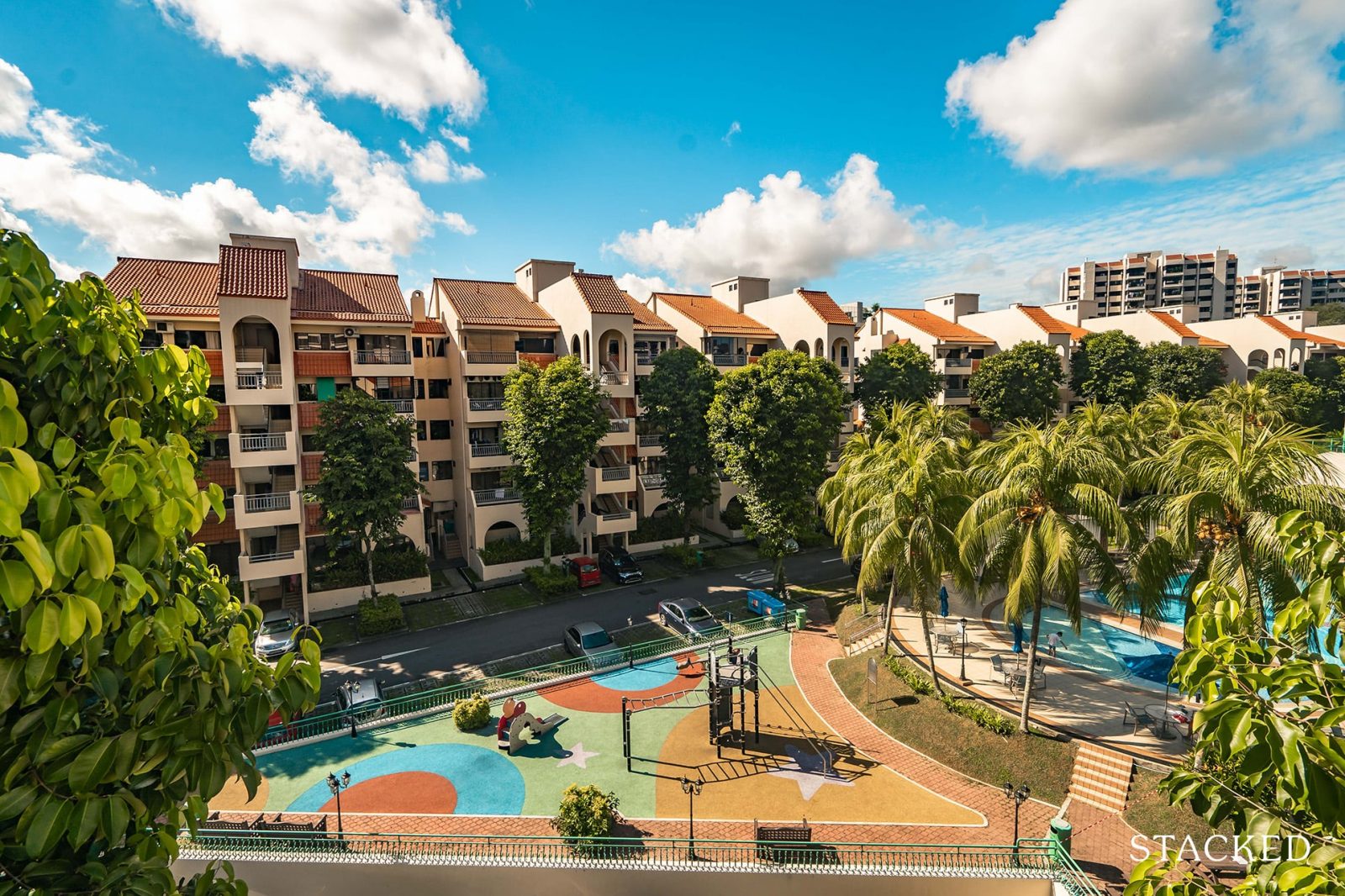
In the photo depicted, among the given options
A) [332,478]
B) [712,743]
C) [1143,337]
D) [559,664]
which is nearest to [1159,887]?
[712,743]

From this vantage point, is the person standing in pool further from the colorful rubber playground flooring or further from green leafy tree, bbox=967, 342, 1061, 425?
green leafy tree, bbox=967, 342, 1061, 425

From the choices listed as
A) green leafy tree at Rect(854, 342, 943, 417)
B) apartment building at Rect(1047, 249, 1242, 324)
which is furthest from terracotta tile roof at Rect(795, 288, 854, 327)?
apartment building at Rect(1047, 249, 1242, 324)

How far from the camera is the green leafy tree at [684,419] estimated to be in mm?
42250

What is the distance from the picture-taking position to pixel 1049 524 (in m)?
19.9

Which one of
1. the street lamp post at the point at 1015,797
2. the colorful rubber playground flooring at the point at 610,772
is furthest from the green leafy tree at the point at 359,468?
the street lamp post at the point at 1015,797

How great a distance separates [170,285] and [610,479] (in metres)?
26.6

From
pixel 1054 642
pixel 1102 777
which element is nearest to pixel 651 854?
pixel 1102 777

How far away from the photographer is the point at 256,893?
53.1ft

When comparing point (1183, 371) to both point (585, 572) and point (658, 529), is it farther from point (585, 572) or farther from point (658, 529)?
point (585, 572)

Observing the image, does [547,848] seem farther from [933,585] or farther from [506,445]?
[506,445]

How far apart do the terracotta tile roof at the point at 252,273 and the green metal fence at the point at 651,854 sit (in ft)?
82.0

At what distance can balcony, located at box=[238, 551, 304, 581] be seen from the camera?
31.6 meters

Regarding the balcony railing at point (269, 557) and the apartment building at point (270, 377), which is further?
the apartment building at point (270, 377)

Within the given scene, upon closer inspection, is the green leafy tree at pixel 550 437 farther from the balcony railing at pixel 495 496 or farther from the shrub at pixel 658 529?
the shrub at pixel 658 529
